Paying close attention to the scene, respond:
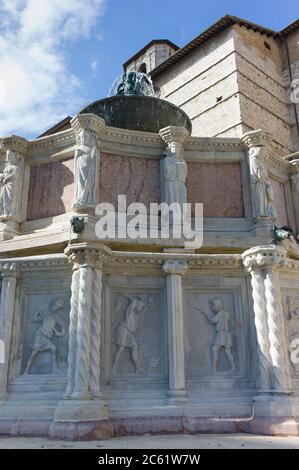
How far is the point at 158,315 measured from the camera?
7.48 meters

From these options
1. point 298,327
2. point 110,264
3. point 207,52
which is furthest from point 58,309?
point 207,52

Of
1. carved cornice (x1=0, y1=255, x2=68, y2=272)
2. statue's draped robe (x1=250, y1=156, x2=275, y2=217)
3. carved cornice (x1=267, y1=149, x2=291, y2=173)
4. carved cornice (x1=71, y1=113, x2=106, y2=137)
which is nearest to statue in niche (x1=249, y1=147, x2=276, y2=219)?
statue's draped robe (x1=250, y1=156, x2=275, y2=217)

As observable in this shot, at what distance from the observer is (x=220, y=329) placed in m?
7.43

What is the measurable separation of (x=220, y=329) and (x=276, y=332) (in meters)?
0.92

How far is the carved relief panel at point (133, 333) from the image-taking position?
7090 millimetres

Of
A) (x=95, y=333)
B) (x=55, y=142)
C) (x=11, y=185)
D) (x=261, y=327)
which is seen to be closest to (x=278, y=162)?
(x=261, y=327)

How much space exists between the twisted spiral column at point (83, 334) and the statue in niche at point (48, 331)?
2.10 feet

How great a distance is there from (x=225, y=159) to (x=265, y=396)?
445 centimetres

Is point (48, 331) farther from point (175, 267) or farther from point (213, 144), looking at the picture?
point (213, 144)

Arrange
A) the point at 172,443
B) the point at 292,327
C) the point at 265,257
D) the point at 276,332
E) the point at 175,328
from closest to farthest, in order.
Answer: the point at 172,443 → the point at 276,332 → the point at 175,328 → the point at 265,257 → the point at 292,327

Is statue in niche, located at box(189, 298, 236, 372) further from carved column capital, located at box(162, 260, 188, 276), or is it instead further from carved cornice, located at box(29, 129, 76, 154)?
carved cornice, located at box(29, 129, 76, 154)

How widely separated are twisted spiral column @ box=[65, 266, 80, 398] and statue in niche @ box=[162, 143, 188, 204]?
7.35ft

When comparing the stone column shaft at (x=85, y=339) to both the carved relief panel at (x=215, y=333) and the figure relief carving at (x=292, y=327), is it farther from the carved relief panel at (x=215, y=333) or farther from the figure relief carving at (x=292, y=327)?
the figure relief carving at (x=292, y=327)

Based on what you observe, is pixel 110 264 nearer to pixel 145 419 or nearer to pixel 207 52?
pixel 145 419
